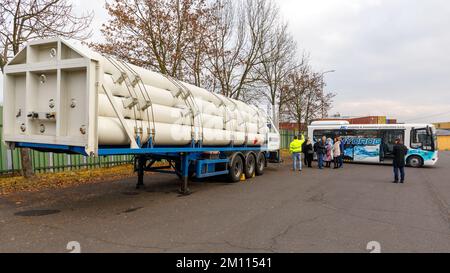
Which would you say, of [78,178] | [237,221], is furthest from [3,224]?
[78,178]

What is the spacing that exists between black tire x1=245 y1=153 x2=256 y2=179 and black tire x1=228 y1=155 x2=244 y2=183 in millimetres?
307

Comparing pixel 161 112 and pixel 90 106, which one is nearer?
pixel 90 106

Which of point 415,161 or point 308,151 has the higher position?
point 308,151

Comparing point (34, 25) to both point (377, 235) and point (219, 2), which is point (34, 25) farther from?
point (377, 235)

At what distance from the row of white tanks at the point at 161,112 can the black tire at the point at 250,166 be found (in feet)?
3.25

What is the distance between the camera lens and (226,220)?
602 cm

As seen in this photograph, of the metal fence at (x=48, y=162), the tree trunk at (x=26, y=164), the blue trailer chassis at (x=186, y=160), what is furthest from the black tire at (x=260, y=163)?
the tree trunk at (x=26, y=164)

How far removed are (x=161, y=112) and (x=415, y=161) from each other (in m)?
17.1

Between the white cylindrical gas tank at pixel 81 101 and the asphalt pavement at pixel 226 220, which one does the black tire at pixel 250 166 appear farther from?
the white cylindrical gas tank at pixel 81 101

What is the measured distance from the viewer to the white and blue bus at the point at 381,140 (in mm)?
18484

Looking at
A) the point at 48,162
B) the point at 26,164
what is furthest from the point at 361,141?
the point at 26,164

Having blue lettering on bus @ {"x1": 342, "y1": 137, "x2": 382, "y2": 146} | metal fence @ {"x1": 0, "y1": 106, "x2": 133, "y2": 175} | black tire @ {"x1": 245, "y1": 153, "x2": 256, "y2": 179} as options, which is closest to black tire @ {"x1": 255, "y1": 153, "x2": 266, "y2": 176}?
black tire @ {"x1": 245, "y1": 153, "x2": 256, "y2": 179}

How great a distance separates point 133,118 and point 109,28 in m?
10.3

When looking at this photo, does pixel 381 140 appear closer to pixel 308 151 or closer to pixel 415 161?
pixel 415 161
